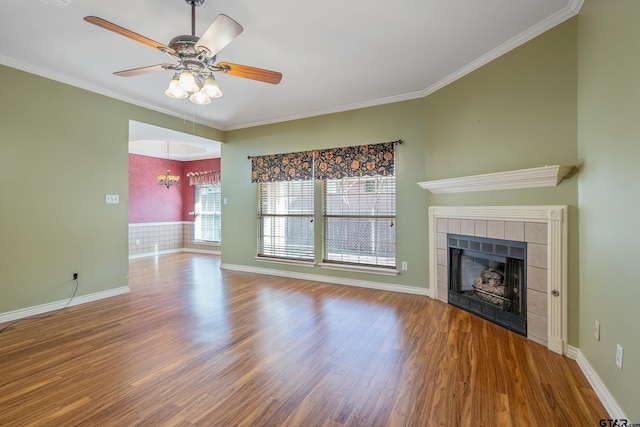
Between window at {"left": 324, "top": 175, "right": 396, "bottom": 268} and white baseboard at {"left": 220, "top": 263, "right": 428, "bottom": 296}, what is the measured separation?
291 mm

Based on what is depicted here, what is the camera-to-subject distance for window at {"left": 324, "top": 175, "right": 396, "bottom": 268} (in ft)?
14.5

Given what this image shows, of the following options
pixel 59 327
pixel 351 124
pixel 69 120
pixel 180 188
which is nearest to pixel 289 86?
pixel 351 124

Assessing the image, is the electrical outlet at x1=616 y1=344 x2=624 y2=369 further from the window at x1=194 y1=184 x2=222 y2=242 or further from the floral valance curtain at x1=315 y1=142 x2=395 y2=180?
the window at x1=194 y1=184 x2=222 y2=242

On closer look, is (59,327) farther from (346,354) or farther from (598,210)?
(598,210)

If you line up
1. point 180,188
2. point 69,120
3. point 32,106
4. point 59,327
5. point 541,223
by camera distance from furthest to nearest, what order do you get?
1. point 180,188
2. point 69,120
3. point 32,106
4. point 59,327
5. point 541,223

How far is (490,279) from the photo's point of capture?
11.1ft

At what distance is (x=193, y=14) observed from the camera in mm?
2246

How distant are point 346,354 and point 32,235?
3.74 metres

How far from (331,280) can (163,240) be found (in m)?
5.53

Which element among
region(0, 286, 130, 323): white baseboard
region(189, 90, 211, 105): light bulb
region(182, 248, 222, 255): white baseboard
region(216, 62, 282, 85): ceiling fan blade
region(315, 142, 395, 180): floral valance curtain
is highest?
region(216, 62, 282, 85): ceiling fan blade

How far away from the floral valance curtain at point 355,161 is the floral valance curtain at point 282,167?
22 cm

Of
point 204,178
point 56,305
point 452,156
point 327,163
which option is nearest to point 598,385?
point 452,156

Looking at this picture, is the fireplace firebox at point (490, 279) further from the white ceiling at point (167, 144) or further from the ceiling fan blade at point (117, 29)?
the white ceiling at point (167, 144)

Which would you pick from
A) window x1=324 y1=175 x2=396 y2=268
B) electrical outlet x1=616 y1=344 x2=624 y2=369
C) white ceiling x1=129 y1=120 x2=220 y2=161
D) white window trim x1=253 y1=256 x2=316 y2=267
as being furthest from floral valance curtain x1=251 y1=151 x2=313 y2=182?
electrical outlet x1=616 y1=344 x2=624 y2=369
